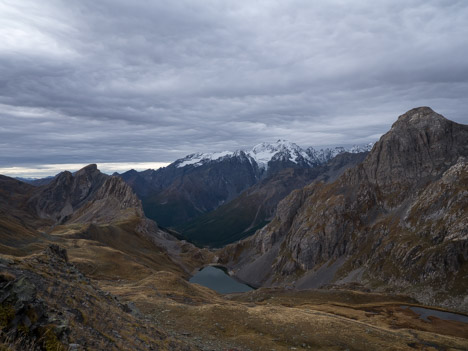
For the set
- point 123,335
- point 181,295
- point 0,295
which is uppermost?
point 0,295

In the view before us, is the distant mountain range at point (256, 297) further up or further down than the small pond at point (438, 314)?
further up

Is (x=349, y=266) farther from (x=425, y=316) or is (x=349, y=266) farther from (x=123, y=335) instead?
(x=123, y=335)

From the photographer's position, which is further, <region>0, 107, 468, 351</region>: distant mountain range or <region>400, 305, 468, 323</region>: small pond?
<region>400, 305, 468, 323</region>: small pond

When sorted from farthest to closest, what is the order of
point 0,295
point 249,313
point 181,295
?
point 181,295, point 249,313, point 0,295

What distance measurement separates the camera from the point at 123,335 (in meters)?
25.6

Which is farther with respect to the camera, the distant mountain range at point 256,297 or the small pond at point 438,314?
the small pond at point 438,314

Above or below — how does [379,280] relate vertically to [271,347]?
below

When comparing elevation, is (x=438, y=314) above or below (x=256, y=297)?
below

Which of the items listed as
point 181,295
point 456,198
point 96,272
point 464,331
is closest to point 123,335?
point 181,295

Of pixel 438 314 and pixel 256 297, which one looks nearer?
pixel 438 314

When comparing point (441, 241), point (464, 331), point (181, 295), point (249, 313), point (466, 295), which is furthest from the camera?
point (441, 241)

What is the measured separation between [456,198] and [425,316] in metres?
84.6

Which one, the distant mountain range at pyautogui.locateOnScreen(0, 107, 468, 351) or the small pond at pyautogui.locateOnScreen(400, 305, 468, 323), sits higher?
the distant mountain range at pyautogui.locateOnScreen(0, 107, 468, 351)

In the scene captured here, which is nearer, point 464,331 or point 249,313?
point 249,313
